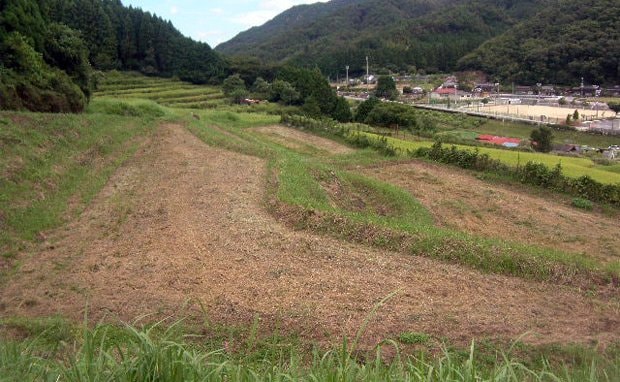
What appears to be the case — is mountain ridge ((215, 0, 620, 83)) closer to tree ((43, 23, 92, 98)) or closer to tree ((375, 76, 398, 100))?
tree ((375, 76, 398, 100))

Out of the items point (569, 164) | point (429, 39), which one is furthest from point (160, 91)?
point (429, 39)

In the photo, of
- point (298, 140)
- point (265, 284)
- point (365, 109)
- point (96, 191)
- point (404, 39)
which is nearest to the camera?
point (265, 284)

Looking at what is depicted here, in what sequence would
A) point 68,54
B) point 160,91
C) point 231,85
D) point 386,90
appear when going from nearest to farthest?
point 68,54 < point 160,91 < point 231,85 < point 386,90

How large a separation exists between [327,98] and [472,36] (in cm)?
5878

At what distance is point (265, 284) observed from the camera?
705cm

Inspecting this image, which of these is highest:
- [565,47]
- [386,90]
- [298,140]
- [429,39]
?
[429,39]

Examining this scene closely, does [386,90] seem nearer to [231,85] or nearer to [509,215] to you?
[231,85]

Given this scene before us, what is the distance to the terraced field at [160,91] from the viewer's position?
1442 inches

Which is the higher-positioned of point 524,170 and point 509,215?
point 524,170

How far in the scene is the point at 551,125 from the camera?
126 ft

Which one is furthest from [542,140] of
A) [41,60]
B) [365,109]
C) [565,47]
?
[565,47]

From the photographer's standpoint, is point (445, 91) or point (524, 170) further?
point (445, 91)

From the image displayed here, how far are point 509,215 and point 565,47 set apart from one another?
175ft

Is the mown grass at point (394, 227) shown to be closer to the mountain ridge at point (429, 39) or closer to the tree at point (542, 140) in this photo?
the tree at point (542, 140)
